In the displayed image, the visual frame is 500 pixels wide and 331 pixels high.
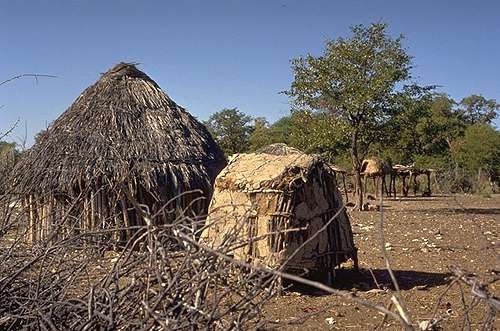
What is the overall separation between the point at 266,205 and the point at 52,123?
20.6 feet

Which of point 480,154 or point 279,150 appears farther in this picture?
point 480,154

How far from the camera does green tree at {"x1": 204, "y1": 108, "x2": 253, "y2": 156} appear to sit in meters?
43.1

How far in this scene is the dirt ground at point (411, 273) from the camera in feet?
20.7

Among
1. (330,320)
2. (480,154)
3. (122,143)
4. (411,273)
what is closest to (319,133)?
(122,143)

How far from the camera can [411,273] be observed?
30.0ft

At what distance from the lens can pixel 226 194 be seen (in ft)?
27.0

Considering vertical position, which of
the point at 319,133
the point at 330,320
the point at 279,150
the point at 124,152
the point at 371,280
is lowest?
the point at 330,320

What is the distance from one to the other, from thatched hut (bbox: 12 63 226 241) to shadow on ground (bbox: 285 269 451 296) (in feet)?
9.34

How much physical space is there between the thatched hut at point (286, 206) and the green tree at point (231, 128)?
33.6 meters

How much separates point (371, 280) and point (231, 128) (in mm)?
37936

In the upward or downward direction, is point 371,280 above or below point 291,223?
below

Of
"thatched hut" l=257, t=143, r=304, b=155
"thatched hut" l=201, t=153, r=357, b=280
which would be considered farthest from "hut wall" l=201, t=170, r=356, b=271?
"thatched hut" l=257, t=143, r=304, b=155

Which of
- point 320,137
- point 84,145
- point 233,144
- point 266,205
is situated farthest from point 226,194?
point 233,144

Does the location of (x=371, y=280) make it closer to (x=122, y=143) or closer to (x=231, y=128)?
(x=122, y=143)
